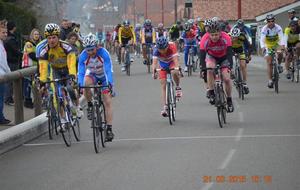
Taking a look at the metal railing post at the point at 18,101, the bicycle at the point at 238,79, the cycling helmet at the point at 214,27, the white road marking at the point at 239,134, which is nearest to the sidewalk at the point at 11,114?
the metal railing post at the point at 18,101

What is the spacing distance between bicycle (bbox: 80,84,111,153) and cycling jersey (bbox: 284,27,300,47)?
1286 cm

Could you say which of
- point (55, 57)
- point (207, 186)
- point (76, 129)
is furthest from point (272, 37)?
point (207, 186)

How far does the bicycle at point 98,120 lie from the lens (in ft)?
41.9

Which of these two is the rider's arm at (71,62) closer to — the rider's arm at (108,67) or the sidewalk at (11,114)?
the rider's arm at (108,67)

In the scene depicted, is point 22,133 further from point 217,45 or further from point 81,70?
point 217,45

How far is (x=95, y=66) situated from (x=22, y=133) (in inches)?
75.9

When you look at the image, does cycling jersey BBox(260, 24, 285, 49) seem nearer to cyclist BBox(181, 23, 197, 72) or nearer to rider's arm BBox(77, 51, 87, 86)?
cyclist BBox(181, 23, 197, 72)

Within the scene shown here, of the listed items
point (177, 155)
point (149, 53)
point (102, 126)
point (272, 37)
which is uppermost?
point (272, 37)

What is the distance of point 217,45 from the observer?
16.2 meters

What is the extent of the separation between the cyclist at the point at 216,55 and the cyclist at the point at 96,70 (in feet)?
9.37

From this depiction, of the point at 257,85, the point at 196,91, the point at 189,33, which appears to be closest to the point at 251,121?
the point at 196,91

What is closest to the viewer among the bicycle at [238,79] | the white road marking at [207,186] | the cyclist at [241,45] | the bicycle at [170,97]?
the white road marking at [207,186]

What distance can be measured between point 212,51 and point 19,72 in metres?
3.83

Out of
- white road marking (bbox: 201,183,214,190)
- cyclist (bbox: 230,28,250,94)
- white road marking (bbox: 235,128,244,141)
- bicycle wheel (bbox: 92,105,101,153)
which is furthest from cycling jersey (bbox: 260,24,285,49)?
white road marking (bbox: 201,183,214,190)
